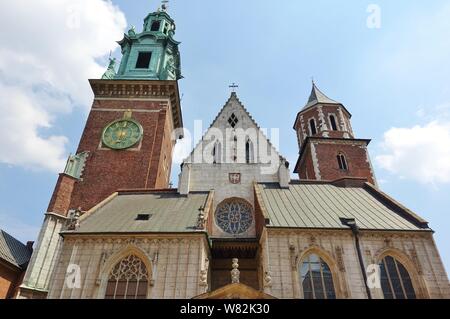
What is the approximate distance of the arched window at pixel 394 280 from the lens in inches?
653

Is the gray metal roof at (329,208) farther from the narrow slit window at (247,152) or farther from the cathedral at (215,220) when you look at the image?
the narrow slit window at (247,152)

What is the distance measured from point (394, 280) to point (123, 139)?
24.7 metres

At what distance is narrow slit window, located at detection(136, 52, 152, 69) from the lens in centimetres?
3697

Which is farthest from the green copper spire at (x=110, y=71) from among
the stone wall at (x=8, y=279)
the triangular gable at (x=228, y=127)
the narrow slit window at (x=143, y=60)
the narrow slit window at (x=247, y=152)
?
the stone wall at (x=8, y=279)

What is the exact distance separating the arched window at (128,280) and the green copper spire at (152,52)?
22.4 meters

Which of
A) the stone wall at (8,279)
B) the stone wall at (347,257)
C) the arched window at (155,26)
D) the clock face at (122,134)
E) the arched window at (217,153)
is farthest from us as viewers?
the arched window at (155,26)

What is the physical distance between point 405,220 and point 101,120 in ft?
91.2

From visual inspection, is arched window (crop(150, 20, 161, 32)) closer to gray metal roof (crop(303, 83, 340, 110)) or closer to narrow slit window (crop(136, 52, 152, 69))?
narrow slit window (crop(136, 52, 152, 69))

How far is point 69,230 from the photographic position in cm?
1909

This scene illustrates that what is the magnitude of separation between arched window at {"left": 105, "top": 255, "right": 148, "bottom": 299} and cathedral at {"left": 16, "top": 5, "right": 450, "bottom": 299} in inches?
2.2

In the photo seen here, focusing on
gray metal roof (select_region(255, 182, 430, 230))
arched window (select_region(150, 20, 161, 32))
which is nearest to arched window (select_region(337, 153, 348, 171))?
gray metal roof (select_region(255, 182, 430, 230))

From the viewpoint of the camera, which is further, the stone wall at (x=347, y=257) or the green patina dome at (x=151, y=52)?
the green patina dome at (x=151, y=52)
